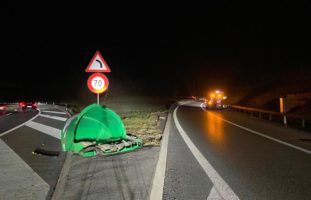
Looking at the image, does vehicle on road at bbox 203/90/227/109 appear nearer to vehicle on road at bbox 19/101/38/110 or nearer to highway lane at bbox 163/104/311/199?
vehicle on road at bbox 19/101/38/110

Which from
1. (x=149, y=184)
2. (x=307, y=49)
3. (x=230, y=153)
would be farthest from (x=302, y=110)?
(x=307, y=49)

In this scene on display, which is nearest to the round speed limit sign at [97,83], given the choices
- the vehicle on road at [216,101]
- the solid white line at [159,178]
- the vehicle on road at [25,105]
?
the solid white line at [159,178]

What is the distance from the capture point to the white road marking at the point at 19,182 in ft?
16.0

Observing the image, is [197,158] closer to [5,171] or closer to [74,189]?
[74,189]

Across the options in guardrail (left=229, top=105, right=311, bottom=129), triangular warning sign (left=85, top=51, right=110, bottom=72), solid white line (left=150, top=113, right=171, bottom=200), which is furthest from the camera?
guardrail (left=229, top=105, right=311, bottom=129)

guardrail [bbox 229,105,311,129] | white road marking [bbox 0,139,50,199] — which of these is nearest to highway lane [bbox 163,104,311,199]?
white road marking [bbox 0,139,50,199]

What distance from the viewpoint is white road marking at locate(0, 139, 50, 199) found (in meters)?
4.88

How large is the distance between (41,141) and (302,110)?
67.4 ft

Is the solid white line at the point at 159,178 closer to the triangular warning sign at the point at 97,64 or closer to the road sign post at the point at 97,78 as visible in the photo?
the road sign post at the point at 97,78

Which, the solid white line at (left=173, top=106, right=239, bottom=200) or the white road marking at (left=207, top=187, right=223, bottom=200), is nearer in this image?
the white road marking at (left=207, top=187, right=223, bottom=200)

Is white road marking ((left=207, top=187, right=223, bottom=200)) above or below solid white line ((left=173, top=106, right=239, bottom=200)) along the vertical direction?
below

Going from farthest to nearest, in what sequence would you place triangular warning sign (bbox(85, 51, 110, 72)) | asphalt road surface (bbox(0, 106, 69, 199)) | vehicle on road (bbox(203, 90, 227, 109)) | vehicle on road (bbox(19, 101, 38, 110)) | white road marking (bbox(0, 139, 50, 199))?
vehicle on road (bbox(19, 101, 38, 110)) < vehicle on road (bbox(203, 90, 227, 109)) < triangular warning sign (bbox(85, 51, 110, 72)) < asphalt road surface (bbox(0, 106, 69, 199)) < white road marking (bbox(0, 139, 50, 199))

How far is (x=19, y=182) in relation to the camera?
18.2 feet

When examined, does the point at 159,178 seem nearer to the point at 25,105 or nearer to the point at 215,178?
the point at 215,178
